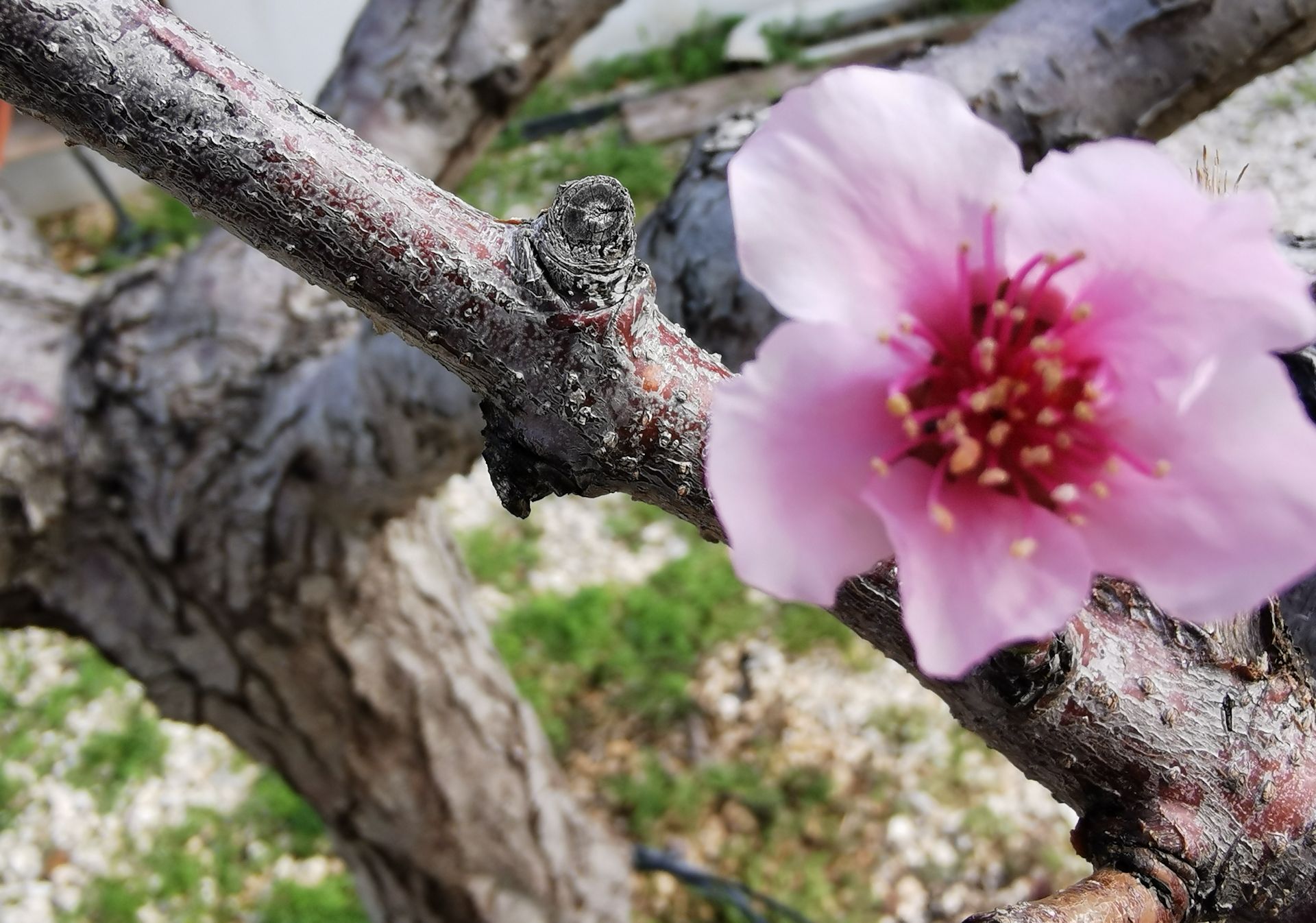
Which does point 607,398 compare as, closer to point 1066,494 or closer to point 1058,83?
point 1066,494

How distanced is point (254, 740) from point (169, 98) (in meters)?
1.16

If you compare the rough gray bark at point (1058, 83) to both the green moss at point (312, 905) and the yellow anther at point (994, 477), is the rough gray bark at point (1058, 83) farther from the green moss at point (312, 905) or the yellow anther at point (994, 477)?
the green moss at point (312, 905)

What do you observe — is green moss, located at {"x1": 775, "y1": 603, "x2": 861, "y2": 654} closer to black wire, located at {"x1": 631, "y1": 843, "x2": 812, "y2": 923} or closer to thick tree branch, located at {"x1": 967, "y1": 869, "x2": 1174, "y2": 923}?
black wire, located at {"x1": 631, "y1": 843, "x2": 812, "y2": 923}

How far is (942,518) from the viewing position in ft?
1.03

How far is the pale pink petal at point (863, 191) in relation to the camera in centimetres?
32

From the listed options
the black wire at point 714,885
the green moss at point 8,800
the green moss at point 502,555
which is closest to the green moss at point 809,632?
the black wire at point 714,885

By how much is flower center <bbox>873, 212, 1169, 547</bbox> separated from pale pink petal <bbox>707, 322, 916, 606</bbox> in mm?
13

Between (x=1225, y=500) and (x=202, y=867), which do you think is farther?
(x=202, y=867)

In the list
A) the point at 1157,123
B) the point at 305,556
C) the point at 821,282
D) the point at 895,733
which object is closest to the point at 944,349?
the point at 821,282

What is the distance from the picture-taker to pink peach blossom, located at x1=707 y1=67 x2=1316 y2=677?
0.30 metres

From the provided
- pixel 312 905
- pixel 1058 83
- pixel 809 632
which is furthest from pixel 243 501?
pixel 809 632

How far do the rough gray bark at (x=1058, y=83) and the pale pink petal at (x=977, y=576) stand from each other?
0.56 meters

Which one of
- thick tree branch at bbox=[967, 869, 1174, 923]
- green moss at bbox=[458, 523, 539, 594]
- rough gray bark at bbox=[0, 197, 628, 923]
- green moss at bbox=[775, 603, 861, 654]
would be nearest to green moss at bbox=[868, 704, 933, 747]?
green moss at bbox=[775, 603, 861, 654]

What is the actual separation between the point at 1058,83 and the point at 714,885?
154 cm
